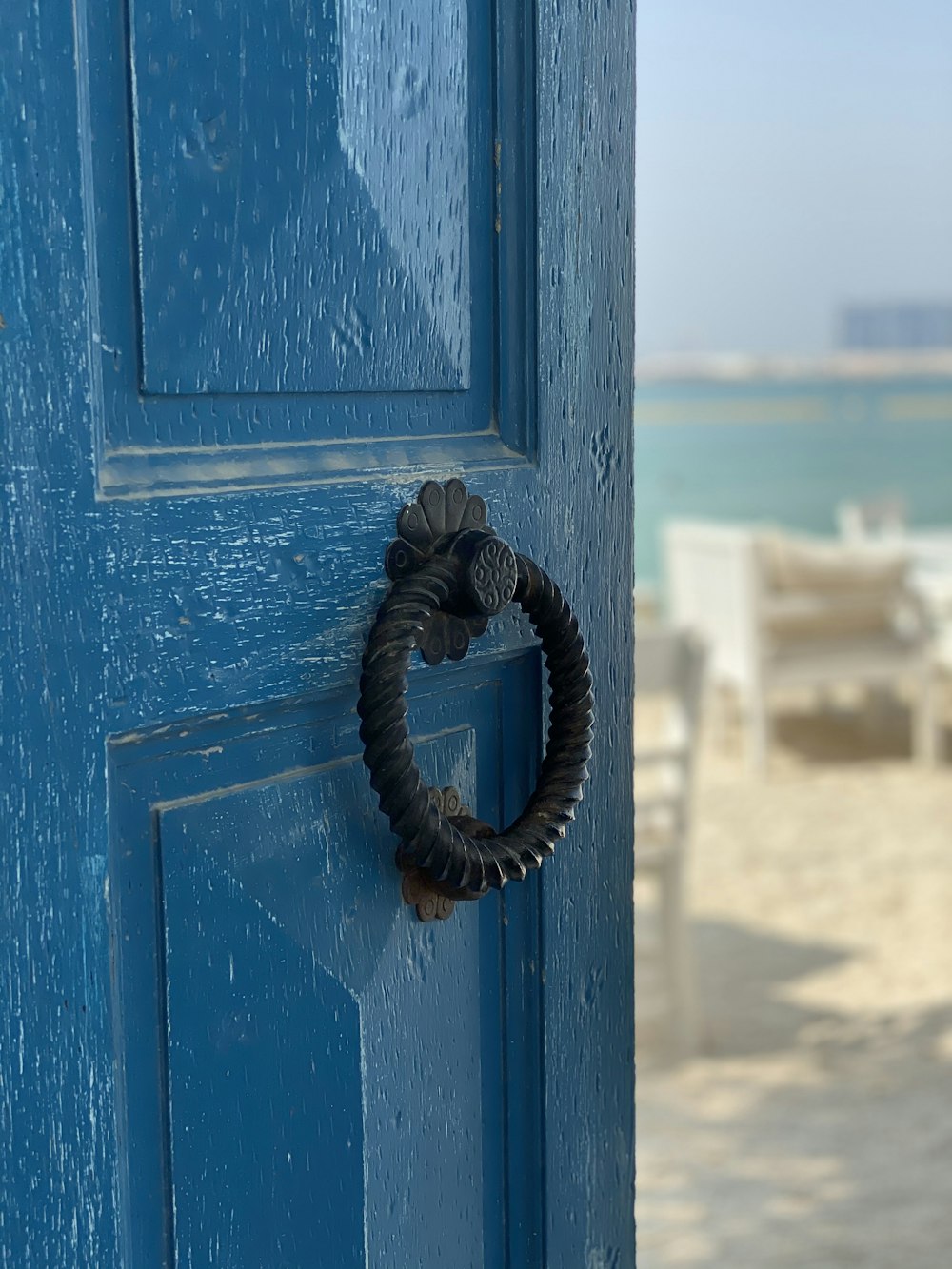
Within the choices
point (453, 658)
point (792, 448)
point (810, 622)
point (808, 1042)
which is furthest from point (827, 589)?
point (792, 448)

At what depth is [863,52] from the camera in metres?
34.6

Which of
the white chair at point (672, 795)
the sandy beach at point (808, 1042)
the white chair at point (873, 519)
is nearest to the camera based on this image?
the sandy beach at point (808, 1042)

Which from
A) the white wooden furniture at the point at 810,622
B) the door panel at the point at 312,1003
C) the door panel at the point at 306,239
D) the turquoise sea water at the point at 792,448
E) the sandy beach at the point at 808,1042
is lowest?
the turquoise sea water at the point at 792,448

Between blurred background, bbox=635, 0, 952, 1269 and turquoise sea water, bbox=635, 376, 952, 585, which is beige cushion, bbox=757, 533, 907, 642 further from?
turquoise sea water, bbox=635, 376, 952, 585

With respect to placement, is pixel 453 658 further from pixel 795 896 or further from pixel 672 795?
pixel 795 896

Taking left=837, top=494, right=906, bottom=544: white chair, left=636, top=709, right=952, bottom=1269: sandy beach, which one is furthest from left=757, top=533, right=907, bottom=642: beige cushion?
left=837, top=494, right=906, bottom=544: white chair

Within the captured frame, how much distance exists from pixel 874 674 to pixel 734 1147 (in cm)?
304

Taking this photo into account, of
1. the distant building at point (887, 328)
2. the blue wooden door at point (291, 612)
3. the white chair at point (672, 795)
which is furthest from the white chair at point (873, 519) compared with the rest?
the distant building at point (887, 328)

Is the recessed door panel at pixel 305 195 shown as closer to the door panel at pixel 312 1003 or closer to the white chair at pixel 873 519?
the door panel at pixel 312 1003

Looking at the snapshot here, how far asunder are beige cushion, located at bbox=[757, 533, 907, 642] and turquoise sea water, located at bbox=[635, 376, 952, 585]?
15187mm

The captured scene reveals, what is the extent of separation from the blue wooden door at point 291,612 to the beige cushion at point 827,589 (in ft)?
16.3

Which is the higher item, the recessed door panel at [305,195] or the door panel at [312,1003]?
the recessed door panel at [305,195]

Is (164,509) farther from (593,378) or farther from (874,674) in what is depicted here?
(874,674)

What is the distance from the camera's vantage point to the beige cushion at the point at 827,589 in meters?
5.68
